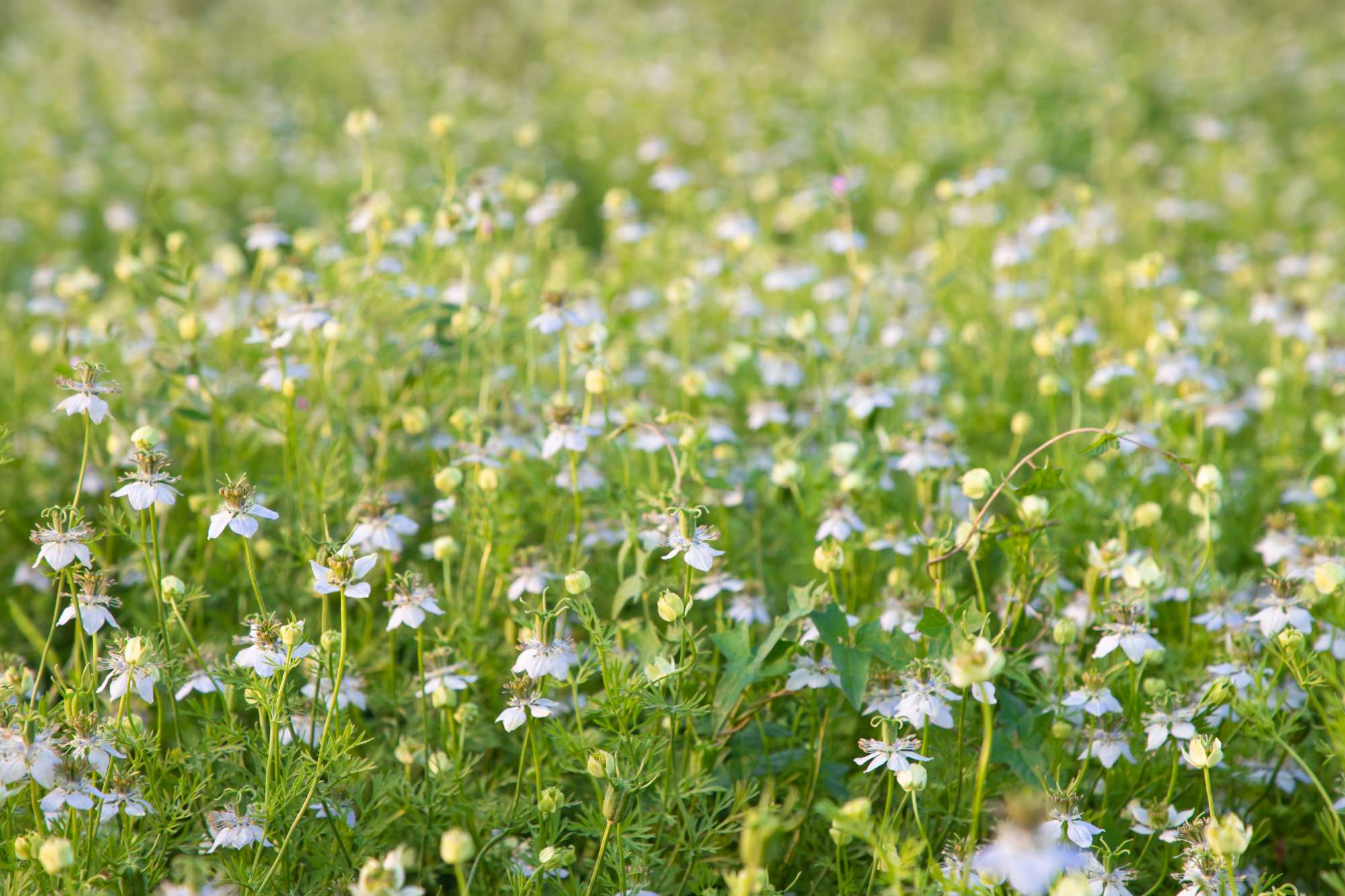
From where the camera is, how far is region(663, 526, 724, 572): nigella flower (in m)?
1.61

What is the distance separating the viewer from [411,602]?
170 centimetres

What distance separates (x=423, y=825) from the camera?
171 centimetres

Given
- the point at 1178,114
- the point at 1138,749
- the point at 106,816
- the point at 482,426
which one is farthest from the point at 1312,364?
the point at 1178,114

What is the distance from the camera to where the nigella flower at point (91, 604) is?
1.54 m

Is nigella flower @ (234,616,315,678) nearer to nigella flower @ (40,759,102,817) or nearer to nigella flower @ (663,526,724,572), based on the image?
nigella flower @ (40,759,102,817)

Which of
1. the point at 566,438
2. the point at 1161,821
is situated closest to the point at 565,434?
the point at 566,438

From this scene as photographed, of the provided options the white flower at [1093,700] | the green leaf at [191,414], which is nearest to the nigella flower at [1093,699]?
the white flower at [1093,700]

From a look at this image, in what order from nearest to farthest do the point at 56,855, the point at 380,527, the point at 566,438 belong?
the point at 56,855 → the point at 380,527 → the point at 566,438

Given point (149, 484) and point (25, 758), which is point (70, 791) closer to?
point (25, 758)

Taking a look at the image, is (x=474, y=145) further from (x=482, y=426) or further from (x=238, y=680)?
(x=238, y=680)

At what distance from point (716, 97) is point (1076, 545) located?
4332 mm

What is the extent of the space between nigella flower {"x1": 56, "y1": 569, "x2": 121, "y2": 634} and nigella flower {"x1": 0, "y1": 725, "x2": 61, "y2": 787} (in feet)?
0.54

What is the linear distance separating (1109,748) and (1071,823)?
0.23 metres

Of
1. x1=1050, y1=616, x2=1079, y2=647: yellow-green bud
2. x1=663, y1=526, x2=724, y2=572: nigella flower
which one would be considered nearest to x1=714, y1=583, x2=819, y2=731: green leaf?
x1=663, y1=526, x2=724, y2=572: nigella flower
